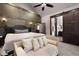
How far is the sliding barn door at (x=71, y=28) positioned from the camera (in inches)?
62.7

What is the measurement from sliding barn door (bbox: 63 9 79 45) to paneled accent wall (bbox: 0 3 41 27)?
61 centimetres

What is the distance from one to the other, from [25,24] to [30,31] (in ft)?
0.66

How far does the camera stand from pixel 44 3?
1.52m

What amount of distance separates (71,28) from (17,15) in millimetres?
1237

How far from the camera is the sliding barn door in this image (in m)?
1.59

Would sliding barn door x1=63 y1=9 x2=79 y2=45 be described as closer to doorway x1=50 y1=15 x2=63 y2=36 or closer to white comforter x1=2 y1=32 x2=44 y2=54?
doorway x1=50 y1=15 x2=63 y2=36

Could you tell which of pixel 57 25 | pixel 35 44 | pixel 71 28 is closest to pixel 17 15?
pixel 35 44

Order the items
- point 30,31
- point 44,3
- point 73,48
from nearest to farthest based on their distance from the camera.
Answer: point 44,3, point 30,31, point 73,48

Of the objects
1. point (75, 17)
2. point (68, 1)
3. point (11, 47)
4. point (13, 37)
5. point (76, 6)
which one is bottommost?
point (11, 47)

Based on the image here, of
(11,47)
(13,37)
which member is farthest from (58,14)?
(11,47)

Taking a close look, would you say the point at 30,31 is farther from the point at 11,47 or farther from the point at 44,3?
the point at 44,3

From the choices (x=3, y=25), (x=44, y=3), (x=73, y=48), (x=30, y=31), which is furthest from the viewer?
(x=73, y=48)

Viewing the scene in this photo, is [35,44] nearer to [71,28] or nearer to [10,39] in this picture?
[10,39]

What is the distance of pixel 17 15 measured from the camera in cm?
149
